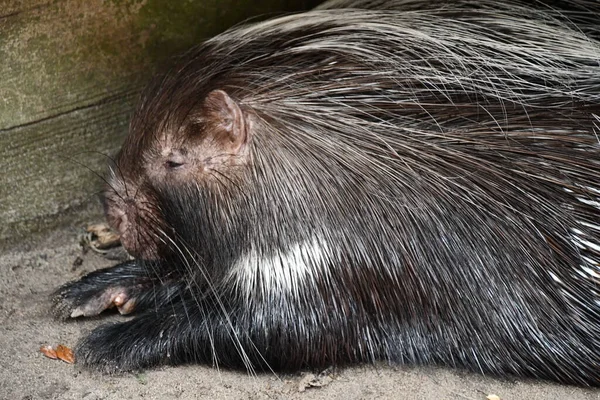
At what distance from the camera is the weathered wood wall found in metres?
2.83

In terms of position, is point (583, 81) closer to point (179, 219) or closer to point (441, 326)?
point (441, 326)

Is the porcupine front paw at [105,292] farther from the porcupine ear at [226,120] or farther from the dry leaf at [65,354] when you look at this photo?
the porcupine ear at [226,120]

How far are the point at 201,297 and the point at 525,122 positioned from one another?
996 mm

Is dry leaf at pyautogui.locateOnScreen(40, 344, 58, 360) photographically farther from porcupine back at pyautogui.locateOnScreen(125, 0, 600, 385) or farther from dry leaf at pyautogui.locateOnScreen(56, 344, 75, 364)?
porcupine back at pyautogui.locateOnScreen(125, 0, 600, 385)

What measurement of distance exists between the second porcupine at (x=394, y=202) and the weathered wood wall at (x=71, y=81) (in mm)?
545

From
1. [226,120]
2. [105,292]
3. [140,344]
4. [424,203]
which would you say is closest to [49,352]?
[140,344]

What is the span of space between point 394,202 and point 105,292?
95 centimetres

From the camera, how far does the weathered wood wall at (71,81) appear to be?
2.83 meters

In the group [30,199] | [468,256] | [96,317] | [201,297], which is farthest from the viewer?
[30,199]

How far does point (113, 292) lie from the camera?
9.23ft

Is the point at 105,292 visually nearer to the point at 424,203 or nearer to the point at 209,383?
the point at 209,383

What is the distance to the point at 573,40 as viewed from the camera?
8.39ft

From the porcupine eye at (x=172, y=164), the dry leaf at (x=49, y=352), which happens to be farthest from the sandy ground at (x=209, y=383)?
the porcupine eye at (x=172, y=164)

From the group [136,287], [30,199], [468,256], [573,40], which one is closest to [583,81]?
[573,40]
